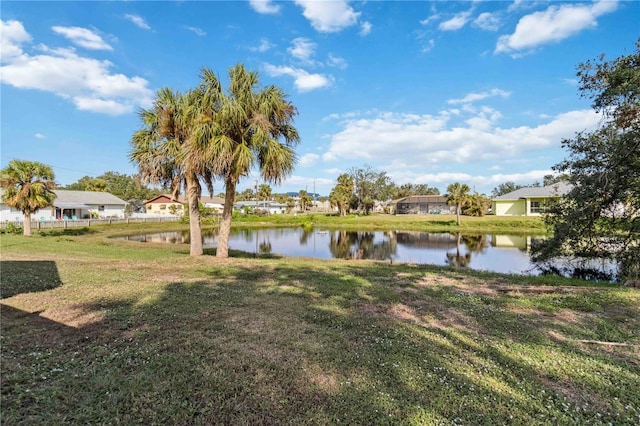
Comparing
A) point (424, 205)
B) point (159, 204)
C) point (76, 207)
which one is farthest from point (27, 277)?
point (424, 205)

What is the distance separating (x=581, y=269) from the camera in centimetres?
1366

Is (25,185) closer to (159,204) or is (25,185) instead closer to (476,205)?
(159,204)

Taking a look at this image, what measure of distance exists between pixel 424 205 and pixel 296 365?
251ft

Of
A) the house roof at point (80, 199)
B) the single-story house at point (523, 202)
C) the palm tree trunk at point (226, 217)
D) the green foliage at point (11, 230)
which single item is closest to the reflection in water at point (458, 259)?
the palm tree trunk at point (226, 217)

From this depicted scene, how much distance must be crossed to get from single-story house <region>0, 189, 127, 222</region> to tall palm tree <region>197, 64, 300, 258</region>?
37.0 metres

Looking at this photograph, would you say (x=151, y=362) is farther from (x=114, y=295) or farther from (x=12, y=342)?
(x=114, y=295)

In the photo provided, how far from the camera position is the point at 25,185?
21750 mm

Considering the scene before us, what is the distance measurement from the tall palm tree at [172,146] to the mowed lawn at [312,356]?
5.91 metres

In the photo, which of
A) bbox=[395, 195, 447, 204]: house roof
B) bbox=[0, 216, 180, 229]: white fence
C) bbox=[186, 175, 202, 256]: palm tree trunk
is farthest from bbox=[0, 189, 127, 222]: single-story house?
bbox=[395, 195, 447, 204]: house roof

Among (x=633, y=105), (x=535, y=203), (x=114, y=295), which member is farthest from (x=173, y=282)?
(x=535, y=203)

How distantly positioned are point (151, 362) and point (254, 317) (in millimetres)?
1935

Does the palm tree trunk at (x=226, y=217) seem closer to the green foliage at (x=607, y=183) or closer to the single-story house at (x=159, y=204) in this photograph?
the green foliage at (x=607, y=183)

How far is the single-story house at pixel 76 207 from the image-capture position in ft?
126

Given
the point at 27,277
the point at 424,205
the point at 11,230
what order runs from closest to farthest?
1. the point at 27,277
2. the point at 11,230
3. the point at 424,205
